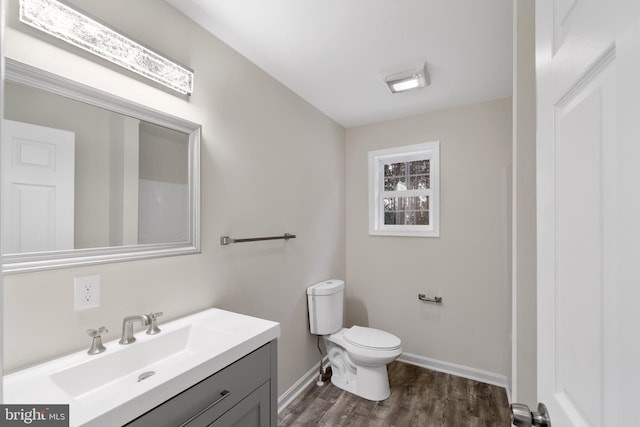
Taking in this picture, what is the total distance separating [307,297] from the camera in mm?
2387

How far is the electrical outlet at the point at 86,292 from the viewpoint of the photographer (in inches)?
41.3

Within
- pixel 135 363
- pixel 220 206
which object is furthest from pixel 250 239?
pixel 135 363

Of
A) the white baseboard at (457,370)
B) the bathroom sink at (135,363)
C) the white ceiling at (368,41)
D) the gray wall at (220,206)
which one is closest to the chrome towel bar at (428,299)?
the white baseboard at (457,370)

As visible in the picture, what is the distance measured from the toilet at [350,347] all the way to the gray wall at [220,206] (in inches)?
4.9

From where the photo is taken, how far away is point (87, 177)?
43.0 inches

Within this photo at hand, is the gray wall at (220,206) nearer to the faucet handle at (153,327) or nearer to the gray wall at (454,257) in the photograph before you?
the faucet handle at (153,327)

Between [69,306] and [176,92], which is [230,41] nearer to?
[176,92]

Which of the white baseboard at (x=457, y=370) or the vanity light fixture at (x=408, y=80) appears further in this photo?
the white baseboard at (x=457, y=370)

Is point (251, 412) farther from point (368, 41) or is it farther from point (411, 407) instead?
point (368, 41)

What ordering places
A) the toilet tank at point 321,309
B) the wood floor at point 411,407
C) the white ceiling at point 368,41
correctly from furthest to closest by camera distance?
the toilet tank at point 321,309 → the wood floor at point 411,407 → the white ceiling at point 368,41

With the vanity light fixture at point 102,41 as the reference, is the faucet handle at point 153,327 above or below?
below

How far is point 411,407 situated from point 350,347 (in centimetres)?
58
